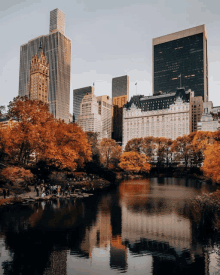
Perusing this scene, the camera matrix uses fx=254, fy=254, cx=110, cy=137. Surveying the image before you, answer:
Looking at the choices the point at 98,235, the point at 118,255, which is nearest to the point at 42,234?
the point at 98,235

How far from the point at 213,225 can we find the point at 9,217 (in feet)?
63.8

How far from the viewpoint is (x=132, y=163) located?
96188mm

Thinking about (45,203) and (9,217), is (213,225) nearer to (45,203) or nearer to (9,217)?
(9,217)

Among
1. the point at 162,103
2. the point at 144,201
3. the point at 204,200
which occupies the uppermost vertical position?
the point at 162,103

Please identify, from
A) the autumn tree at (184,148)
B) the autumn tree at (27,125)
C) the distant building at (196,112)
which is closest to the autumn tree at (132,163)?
the autumn tree at (184,148)

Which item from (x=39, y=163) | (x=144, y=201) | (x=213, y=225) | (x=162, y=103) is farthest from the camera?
(x=162, y=103)

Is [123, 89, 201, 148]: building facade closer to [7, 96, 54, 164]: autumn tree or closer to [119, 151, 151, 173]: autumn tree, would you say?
[119, 151, 151, 173]: autumn tree

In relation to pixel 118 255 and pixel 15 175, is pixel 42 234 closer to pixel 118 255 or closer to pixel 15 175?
pixel 118 255

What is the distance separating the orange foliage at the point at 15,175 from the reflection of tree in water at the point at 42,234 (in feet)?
18.4

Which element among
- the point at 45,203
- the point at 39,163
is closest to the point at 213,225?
the point at 45,203

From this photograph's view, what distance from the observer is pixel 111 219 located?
26312 mm

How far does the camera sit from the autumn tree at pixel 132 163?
9481cm

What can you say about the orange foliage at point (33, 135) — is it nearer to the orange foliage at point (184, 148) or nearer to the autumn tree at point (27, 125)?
the autumn tree at point (27, 125)

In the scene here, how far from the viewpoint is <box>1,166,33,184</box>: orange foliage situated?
35125 millimetres
